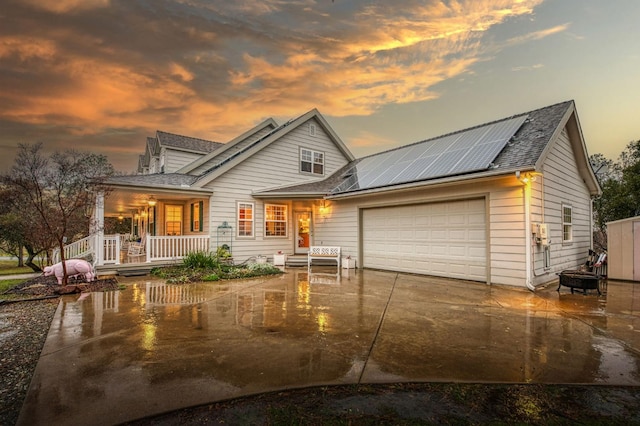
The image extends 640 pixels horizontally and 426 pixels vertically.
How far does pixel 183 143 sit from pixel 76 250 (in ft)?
24.1

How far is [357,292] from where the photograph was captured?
24.7ft

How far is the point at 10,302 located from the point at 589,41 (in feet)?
60.2

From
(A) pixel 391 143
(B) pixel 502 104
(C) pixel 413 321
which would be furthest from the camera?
(A) pixel 391 143

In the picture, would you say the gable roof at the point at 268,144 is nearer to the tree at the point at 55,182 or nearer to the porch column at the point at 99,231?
the porch column at the point at 99,231

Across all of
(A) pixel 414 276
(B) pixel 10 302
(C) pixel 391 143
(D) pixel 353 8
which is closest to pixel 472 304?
(A) pixel 414 276

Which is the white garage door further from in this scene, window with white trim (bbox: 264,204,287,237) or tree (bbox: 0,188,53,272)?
tree (bbox: 0,188,53,272)

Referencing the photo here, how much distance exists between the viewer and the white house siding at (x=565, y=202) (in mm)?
8898

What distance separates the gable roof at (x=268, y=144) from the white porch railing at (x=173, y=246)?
7.15ft

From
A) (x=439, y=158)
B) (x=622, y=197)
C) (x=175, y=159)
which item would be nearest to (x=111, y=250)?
(x=175, y=159)

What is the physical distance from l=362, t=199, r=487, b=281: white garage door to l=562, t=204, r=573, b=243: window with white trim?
358 cm

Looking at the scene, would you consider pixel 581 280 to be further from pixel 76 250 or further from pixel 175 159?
pixel 175 159

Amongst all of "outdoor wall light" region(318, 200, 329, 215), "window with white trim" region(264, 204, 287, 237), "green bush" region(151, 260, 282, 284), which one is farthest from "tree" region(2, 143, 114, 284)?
"outdoor wall light" region(318, 200, 329, 215)

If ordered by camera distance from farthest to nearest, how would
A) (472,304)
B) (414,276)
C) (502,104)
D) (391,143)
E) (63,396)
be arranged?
1. (391,143)
2. (502,104)
3. (414,276)
4. (472,304)
5. (63,396)

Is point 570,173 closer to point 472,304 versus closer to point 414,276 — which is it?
point 414,276
